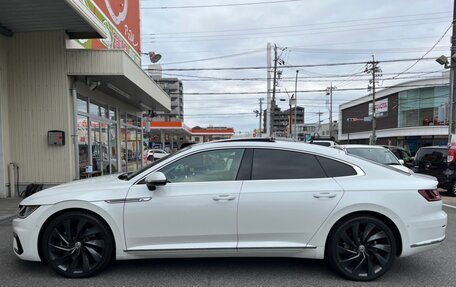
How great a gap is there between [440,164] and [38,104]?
13.0m

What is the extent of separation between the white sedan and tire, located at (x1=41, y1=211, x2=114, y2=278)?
11 mm

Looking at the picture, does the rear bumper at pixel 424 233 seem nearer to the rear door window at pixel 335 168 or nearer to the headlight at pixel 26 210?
the rear door window at pixel 335 168

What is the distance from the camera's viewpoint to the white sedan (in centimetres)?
414

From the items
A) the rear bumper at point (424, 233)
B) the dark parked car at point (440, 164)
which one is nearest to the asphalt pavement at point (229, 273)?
the rear bumper at point (424, 233)

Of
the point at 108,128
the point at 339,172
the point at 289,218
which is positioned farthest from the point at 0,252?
the point at 108,128

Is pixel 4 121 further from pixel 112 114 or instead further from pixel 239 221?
pixel 239 221

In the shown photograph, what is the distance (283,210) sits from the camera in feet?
13.5

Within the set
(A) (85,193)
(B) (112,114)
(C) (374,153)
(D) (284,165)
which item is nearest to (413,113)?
(C) (374,153)

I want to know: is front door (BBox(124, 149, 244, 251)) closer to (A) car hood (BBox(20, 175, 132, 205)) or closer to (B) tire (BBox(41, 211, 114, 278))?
(A) car hood (BBox(20, 175, 132, 205))

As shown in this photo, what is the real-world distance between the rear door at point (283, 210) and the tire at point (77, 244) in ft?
5.14

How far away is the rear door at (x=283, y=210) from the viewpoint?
4129 millimetres

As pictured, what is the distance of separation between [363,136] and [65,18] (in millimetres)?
65937

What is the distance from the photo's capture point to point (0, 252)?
5211mm

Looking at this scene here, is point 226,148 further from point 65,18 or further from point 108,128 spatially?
point 108,128
